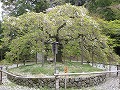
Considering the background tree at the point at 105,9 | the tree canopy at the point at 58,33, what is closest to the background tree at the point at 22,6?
the background tree at the point at 105,9

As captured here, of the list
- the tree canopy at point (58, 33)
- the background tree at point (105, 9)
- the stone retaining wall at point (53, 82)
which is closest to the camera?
the stone retaining wall at point (53, 82)

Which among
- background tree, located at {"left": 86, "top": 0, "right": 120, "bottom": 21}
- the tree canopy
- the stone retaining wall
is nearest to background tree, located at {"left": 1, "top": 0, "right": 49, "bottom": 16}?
background tree, located at {"left": 86, "top": 0, "right": 120, "bottom": 21}

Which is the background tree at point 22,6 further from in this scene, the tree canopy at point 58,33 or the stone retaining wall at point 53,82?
the stone retaining wall at point 53,82

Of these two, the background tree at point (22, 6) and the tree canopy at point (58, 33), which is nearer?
the tree canopy at point (58, 33)

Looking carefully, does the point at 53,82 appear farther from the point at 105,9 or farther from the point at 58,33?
the point at 105,9

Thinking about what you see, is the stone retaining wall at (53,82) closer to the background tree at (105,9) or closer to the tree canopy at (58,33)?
the tree canopy at (58,33)

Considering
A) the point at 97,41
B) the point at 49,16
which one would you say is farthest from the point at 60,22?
the point at 97,41

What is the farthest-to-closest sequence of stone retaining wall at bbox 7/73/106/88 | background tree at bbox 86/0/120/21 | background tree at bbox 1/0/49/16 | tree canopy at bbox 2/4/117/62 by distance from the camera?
1. background tree at bbox 1/0/49/16
2. background tree at bbox 86/0/120/21
3. tree canopy at bbox 2/4/117/62
4. stone retaining wall at bbox 7/73/106/88

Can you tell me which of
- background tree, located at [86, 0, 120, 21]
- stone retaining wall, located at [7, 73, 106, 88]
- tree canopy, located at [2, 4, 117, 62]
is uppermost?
background tree, located at [86, 0, 120, 21]

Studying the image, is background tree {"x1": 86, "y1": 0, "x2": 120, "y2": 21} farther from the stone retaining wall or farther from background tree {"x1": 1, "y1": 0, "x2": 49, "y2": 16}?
the stone retaining wall

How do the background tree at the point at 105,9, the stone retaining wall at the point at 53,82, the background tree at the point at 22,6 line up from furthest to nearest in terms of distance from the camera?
→ 1. the background tree at the point at 22,6
2. the background tree at the point at 105,9
3. the stone retaining wall at the point at 53,82

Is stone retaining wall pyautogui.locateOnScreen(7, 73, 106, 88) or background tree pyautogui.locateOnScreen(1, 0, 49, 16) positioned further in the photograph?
background tree pyautogui.locateOnScreen(1, 0, 49, 16)

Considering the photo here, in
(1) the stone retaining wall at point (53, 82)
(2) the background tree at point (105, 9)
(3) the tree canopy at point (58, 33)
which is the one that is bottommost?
(1) the stone retaining wall at point (53, 82)

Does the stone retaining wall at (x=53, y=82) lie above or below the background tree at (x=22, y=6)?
below
